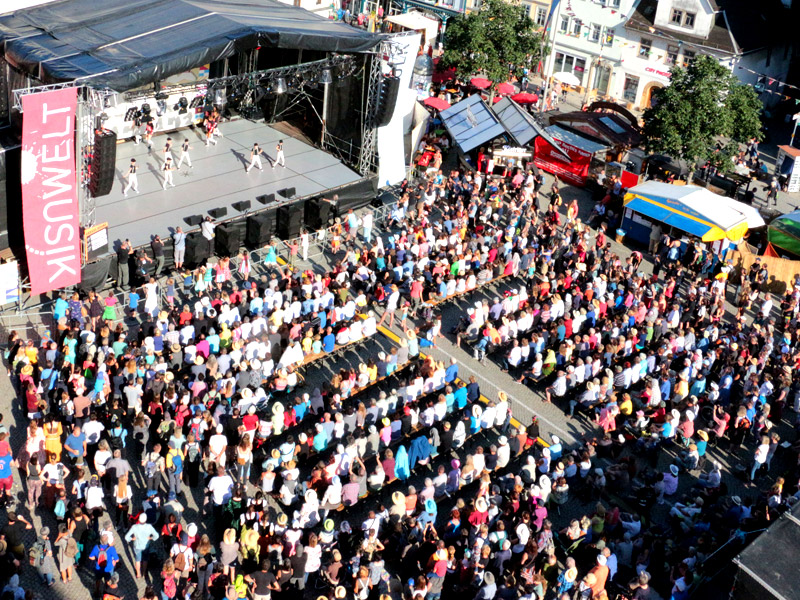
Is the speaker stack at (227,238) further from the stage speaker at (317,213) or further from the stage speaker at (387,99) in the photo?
the stage speaker at (387,99)

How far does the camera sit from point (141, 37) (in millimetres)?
23719

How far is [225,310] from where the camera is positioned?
62.5ft

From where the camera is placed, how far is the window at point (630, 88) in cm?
4244

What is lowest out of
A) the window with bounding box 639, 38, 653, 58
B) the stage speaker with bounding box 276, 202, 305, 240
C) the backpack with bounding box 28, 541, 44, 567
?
the backpack with bounding box 28, 541, 44, 567

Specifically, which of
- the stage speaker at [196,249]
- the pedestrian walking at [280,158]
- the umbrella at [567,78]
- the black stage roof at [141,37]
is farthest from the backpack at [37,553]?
the umbrella at [567,78]

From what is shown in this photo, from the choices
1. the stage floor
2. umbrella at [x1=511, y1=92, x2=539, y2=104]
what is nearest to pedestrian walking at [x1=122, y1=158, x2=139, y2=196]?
→ the stage floor

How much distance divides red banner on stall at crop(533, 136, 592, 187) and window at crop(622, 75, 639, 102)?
38.9 feet

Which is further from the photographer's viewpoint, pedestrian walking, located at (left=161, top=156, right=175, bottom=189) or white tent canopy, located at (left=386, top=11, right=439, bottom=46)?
white tent canopy, located at (left=386, top=11, right=439, bottom=46)

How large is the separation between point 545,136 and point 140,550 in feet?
74.0

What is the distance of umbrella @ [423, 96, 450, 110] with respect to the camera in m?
34.9

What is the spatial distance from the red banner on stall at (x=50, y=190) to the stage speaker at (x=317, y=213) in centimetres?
→ 730

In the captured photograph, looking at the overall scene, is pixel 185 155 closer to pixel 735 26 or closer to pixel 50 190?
pixel 50 190

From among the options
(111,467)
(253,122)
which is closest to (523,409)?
(111,467)

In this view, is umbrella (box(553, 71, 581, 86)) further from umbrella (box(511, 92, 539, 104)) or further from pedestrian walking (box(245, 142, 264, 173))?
pedestrian walking (box(245, 142, 264, 173))
